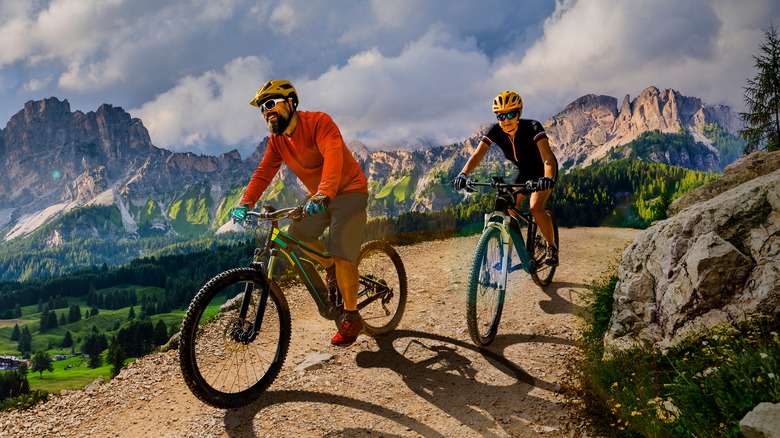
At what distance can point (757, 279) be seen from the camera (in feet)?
14.4

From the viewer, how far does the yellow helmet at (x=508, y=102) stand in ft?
25.3

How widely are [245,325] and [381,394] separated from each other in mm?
2076

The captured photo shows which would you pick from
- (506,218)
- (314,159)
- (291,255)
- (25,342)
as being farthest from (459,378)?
(25,342)

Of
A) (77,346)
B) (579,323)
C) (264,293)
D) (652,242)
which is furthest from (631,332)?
(77,346)

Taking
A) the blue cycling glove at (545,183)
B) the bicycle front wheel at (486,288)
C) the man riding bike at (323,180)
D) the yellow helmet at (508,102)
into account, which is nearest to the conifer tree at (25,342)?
the man riding bike at (323,180)

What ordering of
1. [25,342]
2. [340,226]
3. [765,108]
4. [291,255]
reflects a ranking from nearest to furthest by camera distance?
[291,255] < [340,226] < [765,108] < [25,342]

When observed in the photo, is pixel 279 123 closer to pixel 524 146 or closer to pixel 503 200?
pixel 503 200

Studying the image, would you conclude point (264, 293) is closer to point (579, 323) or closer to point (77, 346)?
point (579, 323)

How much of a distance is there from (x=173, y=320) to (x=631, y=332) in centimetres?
16492

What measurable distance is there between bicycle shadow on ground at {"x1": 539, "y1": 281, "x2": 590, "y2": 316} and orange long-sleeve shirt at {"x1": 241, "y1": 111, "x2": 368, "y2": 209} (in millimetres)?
5083

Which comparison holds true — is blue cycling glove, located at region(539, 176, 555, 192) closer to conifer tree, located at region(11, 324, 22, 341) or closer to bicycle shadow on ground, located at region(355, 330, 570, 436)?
bicycle shadow on ground, located at region(355, 330, 570, 436)

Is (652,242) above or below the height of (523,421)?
above

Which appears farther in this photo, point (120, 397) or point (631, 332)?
point (120, 397)

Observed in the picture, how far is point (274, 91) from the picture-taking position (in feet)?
17.4
